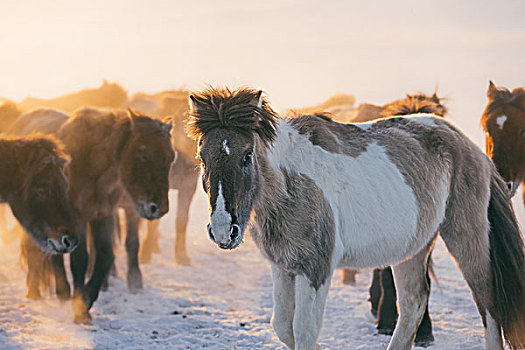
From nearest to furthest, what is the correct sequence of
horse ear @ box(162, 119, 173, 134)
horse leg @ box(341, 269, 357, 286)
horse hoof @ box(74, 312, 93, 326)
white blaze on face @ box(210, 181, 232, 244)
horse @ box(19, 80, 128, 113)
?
white blaze on face @ box(210, 181, 232, 244) → horse hoof @ box(74, 312, 93, 326) → horse ear @ box(162, 119, 173, 134) → horse leg @ box(341, 269, 357, 286) → horse @ box(19, 80, 128, 113)

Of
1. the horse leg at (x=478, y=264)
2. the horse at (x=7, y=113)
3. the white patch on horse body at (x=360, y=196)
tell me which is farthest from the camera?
the horse at (x=7, y=113)

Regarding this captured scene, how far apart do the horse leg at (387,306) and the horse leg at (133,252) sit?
3507 mm

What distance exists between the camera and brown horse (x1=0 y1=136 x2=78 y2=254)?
218 inches

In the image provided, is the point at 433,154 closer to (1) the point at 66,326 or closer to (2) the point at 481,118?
(2) the point at 481,118

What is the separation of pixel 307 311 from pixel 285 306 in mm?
343

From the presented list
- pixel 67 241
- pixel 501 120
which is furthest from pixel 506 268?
pixel 67 241

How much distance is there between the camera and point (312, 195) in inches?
151

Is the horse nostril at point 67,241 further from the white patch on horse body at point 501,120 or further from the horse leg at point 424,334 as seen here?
the white patch on horse body at point 501,120

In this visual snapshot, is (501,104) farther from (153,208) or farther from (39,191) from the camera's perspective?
(39,191)

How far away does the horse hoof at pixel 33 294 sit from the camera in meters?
6.99

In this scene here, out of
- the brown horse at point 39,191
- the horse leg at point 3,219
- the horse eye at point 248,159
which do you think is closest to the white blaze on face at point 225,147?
the horse eye at point 248,159

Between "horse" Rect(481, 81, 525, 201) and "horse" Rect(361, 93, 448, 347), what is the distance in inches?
21.9

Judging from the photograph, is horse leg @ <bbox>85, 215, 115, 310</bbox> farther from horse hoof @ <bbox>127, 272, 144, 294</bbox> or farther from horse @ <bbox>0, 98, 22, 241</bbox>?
horse @ <bbox>0, 98, 22, 241</bbox>

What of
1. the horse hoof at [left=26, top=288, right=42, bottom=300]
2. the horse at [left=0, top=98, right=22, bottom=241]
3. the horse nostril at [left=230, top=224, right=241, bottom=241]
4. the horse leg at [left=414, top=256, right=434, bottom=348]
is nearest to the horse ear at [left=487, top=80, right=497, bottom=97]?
the horse leg at [left=414, top=256, right=434, bottom=348]
